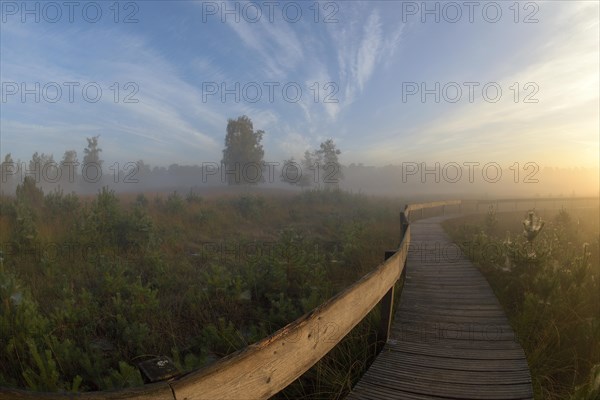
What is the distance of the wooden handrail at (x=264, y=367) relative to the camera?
1.14 metres

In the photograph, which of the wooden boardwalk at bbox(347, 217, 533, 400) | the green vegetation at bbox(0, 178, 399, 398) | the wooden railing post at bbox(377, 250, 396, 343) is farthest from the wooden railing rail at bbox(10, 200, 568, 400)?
the wooden railing post at bbox(377, 250, 396, 343)

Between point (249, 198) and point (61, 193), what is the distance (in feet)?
28.9

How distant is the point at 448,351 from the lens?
3.92 metres

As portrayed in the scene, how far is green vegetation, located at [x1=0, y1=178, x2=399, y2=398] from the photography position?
354 centimetres

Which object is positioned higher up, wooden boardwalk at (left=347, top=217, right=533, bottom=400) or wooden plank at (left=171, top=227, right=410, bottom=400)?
wooden plank at (left=171, top=227, right=410, bottom=400)

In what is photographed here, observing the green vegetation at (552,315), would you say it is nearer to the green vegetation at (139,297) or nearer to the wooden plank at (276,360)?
the green vegetation at (139,297)

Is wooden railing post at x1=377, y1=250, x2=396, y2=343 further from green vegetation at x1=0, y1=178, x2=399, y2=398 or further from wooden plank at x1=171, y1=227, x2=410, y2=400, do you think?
wooden plank at x1=171, y1=227, x2=410, y2=400

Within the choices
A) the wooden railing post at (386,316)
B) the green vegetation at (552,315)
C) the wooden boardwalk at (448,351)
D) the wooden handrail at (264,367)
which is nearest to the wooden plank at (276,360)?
the wooden handrail at (264,367)

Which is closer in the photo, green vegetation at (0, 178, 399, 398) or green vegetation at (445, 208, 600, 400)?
green vegetation at (0, 178, 399, 398)

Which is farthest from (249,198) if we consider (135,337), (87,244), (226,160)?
(226,160)

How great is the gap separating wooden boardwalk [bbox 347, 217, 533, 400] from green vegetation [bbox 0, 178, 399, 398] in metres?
0.37

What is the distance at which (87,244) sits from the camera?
852 cm

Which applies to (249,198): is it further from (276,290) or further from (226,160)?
(226,160)

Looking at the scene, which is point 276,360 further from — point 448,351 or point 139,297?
point 139,297
